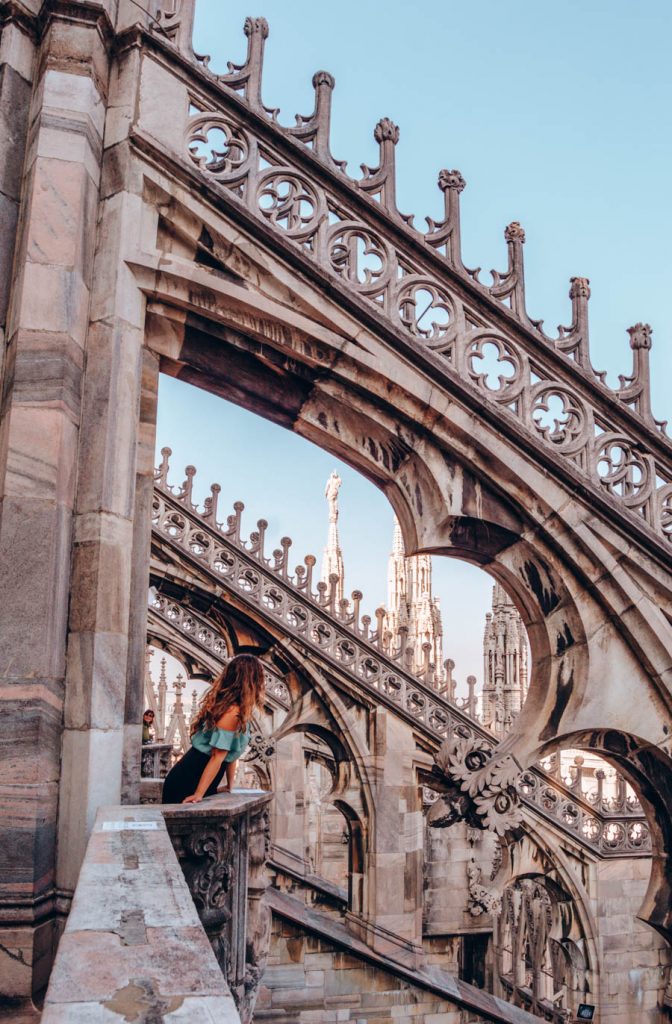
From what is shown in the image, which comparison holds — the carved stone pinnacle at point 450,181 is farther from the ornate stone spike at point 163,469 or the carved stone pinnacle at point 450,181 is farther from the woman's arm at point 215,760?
the ornate stone spike at point 163,469

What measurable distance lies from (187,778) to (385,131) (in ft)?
10.7

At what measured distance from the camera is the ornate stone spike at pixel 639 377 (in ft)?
16.3

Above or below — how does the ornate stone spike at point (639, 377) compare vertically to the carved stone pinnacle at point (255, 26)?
below

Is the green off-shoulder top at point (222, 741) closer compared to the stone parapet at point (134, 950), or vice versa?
the stone parapet at point (134, 950)

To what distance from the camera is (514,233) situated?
5.14 meters

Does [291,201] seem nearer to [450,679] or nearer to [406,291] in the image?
[406,291]

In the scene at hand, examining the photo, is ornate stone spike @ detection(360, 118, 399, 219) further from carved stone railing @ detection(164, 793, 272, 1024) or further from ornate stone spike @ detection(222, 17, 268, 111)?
carved stone railing @ detection(164, 793, 272, 1024)

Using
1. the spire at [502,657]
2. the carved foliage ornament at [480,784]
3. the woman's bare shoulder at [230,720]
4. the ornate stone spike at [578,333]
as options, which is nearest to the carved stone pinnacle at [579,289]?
the ornate stone spike at [578,333]

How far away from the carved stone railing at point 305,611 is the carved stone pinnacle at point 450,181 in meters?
7.46

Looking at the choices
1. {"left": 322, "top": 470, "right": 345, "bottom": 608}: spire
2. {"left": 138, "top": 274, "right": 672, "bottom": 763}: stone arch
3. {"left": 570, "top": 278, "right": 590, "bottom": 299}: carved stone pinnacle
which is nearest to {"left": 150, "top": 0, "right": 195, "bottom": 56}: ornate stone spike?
{"left": 138, "top": 274, "right": 672, "bottom": 763}: stone arch

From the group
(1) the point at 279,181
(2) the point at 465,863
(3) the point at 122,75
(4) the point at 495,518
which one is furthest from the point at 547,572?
(2) the point at 465,863

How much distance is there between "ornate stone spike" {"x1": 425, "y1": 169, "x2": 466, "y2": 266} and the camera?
4.84 meters

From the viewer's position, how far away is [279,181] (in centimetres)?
456

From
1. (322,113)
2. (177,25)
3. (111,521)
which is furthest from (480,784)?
(177,25)
